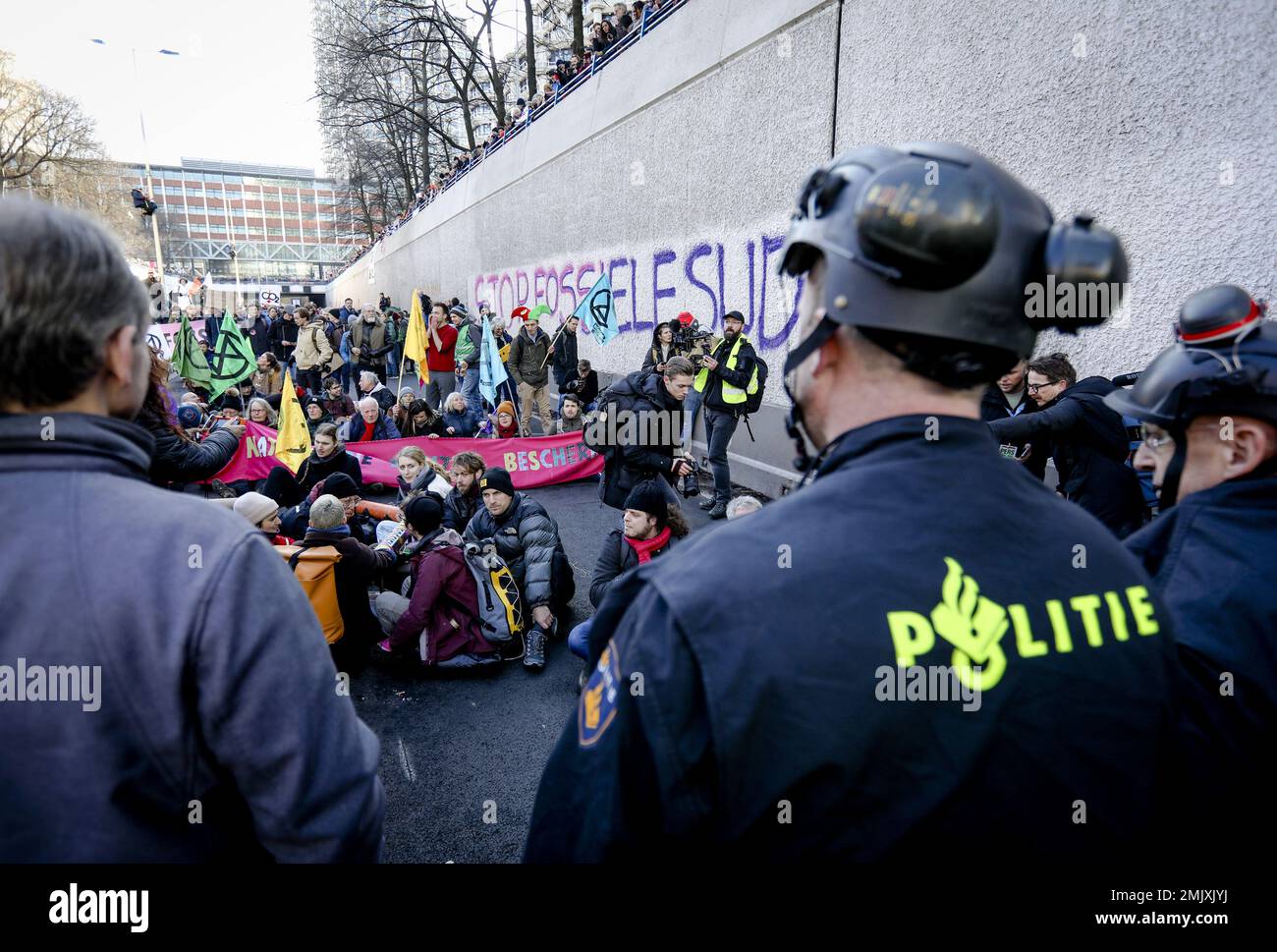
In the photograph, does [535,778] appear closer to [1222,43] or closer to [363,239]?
[1222,43]

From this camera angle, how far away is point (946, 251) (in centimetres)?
98

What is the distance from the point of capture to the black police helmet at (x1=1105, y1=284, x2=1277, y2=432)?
1488 mm

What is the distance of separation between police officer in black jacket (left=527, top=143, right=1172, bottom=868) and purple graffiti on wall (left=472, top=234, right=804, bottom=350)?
567 cm

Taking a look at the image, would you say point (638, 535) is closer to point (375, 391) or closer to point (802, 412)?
point (802, 412)

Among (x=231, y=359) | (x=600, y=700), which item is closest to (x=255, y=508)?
(x=600, y=700)

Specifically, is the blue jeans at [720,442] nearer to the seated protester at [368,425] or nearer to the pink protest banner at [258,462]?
the pink protest banner at [258,462]

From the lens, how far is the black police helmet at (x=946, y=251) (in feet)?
3.25

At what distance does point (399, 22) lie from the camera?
886 inches

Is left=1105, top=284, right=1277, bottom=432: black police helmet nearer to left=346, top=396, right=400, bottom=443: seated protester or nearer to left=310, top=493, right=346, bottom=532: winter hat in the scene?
left=310, top=493, right=346, bottom=532: winter hat

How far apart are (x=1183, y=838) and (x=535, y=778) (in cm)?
291

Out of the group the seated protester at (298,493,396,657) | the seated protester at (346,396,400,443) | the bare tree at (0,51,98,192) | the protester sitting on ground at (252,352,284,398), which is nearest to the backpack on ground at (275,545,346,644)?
the seated protester at (298,493,396,657)

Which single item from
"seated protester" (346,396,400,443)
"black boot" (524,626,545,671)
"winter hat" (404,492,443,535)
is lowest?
"black boot" (524,626,545,671)

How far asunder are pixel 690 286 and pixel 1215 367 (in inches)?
353

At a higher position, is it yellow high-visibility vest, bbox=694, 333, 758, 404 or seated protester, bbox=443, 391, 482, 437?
yellow high-visibility vest, bbox=694, 333, 758, 404
